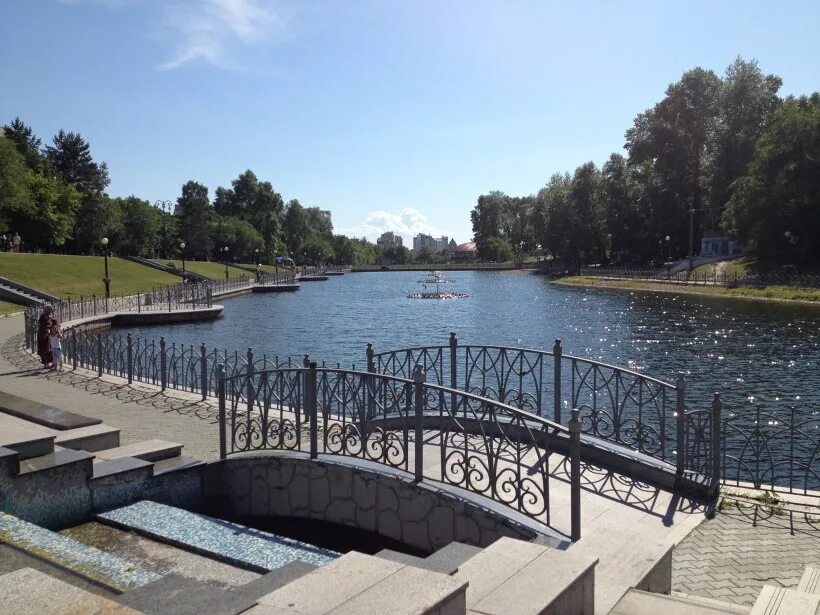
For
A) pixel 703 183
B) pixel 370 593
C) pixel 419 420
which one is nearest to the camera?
pixel 370 593

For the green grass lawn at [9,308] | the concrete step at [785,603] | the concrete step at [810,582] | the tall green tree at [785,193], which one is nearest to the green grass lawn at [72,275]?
the green grass lawn at [9,308]

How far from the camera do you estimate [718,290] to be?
5356 centimetres

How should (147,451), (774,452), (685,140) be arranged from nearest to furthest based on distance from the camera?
(147,451) → (774,452) → (685,140)

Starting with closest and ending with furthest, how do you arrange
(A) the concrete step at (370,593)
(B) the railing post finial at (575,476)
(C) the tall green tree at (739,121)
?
(A) the concrete step at (370,593) → (B) the railing post finial at (575,476) → (C) the tall green tree at (739,121)

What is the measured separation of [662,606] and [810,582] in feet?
3.55

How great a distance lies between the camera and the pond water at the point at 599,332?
69.3ft

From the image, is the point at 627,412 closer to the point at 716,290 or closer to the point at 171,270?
the point at 716,290

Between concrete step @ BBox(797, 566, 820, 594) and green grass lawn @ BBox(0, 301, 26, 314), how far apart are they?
39.0 meters

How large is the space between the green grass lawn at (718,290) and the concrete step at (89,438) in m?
44.4

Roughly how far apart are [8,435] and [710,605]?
6751mm

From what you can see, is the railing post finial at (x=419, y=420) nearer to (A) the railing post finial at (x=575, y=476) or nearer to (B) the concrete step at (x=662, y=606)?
(A) the railing post finial at (x=575, y=476)

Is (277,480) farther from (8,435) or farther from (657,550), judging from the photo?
(657,550)

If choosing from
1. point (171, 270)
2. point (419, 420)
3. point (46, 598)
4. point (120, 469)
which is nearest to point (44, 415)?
point (120, 469)

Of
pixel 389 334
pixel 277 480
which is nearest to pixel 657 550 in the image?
pixel 277 480
